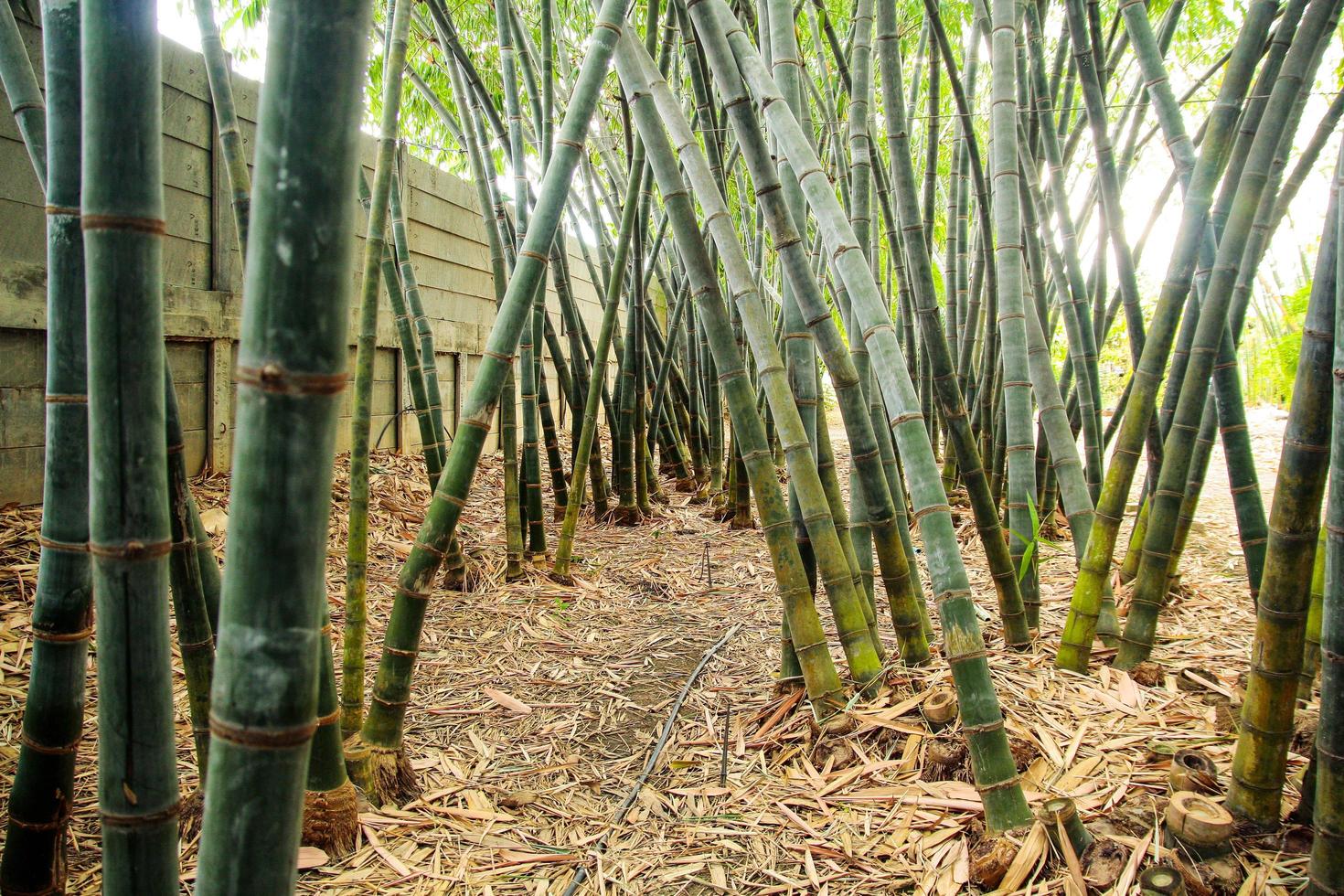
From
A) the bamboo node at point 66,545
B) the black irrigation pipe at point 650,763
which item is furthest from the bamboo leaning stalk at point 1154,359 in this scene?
the bamboo node at point 66,545

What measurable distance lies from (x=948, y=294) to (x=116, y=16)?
2219 millimetres

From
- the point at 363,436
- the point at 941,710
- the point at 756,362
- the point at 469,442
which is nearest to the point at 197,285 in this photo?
the point at 363,436

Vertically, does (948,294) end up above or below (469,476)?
above

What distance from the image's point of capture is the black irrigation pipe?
0.98 m

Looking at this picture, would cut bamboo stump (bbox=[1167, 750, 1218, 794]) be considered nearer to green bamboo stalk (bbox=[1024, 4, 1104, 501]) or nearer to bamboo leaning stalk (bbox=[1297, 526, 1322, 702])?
bamboo leaning stalk (bbox=[1297, 526, 1322, 702])

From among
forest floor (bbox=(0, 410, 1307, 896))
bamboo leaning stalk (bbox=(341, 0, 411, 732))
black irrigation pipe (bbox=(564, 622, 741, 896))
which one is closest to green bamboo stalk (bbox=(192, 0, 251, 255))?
bamboo leaning stalk (bbox=(341, 0, 411, 732))

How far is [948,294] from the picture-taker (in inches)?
93.1

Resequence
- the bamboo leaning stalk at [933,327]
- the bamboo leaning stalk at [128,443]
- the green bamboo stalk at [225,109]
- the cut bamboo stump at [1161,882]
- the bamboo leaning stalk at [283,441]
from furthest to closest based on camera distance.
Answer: the bamboo leaning stalk at [933,327], the green bamboo stalk at [225,109], the cut bamboo stump at [1161,882], the bamboo leaning stalk at [128,443], the bamboo leaning stalk at [283,441]

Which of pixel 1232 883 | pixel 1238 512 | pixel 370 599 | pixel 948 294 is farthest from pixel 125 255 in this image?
pixel 948 294

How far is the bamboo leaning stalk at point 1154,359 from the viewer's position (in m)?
1.16

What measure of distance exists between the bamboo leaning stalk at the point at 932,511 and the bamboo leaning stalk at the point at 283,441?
0.70 metres

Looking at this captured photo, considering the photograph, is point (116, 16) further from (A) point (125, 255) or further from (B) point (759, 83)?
(B) point (759, 83)

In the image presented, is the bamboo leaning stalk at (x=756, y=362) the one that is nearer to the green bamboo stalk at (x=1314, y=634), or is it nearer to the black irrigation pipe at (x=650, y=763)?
the black irrigation pipe at (x=650, y=763)

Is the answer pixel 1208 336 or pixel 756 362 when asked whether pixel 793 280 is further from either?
pixel 1208 336
